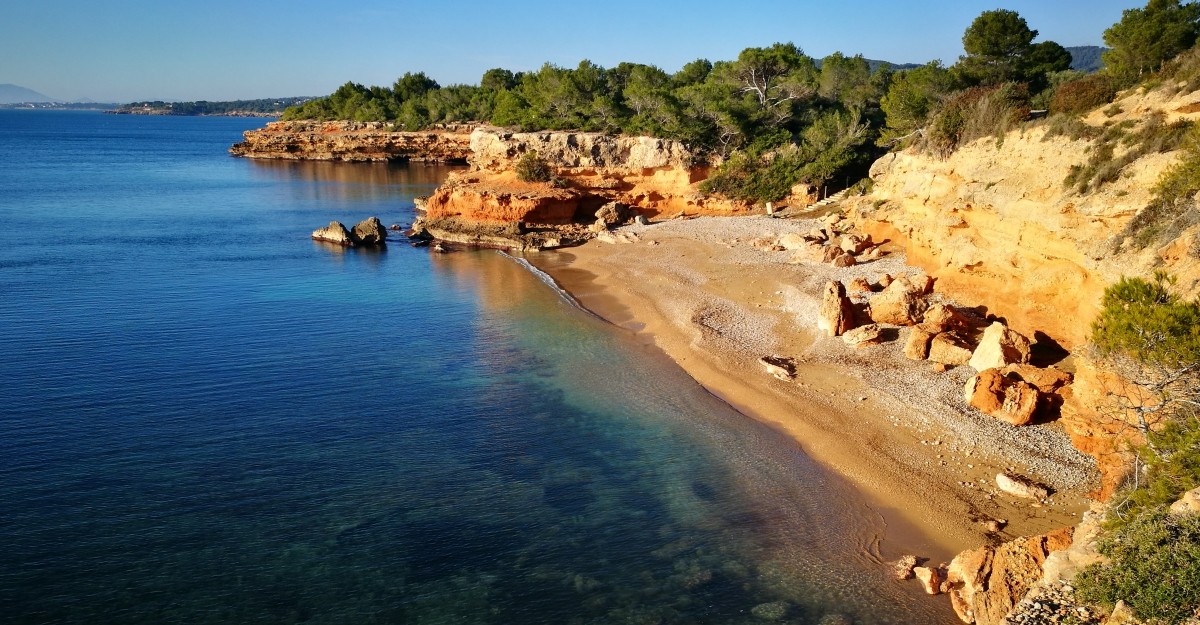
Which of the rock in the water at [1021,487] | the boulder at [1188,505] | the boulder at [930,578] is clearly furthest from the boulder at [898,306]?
the boulder at [1188,505]

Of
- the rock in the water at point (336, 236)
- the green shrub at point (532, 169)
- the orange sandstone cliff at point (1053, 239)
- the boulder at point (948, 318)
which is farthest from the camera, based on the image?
the green shrub at point (532, 169)

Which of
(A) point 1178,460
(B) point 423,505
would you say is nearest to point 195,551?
(B) point 423,505

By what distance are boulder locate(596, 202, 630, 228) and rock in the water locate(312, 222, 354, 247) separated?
14.8 metres

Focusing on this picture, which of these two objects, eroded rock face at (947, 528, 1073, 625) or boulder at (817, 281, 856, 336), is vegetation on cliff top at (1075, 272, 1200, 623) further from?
boulder at (817, 281, 856, 336)

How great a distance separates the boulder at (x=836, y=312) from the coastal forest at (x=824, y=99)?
7761 mm

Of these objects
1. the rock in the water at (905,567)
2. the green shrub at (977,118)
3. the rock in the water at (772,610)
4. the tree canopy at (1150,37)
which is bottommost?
the rock in the water at (772,610)

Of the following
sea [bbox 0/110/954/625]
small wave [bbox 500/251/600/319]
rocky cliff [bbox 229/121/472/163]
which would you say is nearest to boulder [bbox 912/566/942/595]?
sea [bbox 0/110/954/625]

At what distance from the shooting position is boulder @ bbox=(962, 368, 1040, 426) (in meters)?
15.9

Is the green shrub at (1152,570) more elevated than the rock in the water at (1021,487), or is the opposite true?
the green shrub at (1152,570)

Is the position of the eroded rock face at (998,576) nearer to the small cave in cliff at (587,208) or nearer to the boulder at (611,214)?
the boulder at (611,214)

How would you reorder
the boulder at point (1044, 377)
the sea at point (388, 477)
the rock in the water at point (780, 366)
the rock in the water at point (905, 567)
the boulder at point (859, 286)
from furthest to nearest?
the boulder at point (859, 286) → the rock in the water at point (780, 366) → the boulder at point (1044, 377) → the rock in the water at point (905, 567) → the sea at point (388, 477)

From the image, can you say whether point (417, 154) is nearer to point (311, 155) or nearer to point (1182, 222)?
point (311, 155)

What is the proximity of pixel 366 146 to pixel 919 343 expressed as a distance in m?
83.0

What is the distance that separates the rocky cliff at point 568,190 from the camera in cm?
4272
